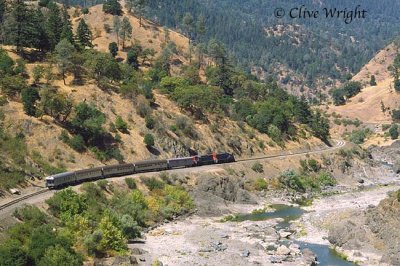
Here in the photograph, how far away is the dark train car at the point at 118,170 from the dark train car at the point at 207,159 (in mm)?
17798

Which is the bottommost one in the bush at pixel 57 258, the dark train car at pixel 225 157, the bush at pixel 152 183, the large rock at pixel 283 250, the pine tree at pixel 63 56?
the dark train car at pixel 225 157

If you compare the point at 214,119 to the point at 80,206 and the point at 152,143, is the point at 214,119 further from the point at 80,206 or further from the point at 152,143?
the point at 80,206

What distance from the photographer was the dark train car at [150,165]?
86625mm

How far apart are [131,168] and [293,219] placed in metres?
27.1

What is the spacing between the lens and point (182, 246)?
6138 cm

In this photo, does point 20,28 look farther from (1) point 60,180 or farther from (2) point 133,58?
(1) point 60,180

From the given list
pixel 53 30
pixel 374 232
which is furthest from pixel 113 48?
pixel 374 232

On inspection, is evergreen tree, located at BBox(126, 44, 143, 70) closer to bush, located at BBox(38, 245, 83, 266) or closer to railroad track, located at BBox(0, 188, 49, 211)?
railroad track, located at BBox(0, 188, 49, 211)

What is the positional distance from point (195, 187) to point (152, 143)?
1334 centimetres

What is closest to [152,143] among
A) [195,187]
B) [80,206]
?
[195,187]

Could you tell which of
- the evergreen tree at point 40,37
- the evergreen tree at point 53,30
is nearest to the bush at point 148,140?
the evergreen tree at point 53,30

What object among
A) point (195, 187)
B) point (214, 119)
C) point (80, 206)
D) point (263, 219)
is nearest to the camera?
point (80, 206)

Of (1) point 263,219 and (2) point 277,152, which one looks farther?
(2) point 277,152

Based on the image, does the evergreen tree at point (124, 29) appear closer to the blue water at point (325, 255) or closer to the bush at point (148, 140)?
the bush at point (148, 140)
